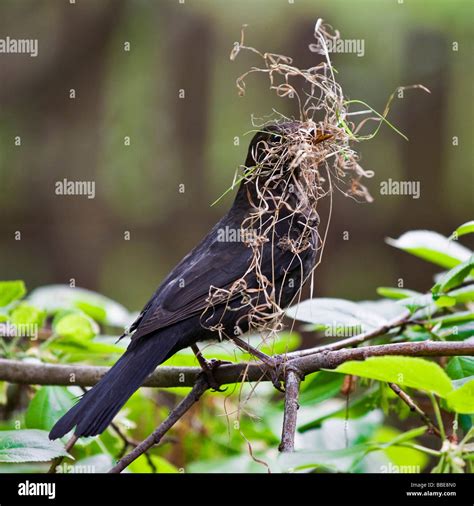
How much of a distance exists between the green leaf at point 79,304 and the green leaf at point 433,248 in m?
1.15

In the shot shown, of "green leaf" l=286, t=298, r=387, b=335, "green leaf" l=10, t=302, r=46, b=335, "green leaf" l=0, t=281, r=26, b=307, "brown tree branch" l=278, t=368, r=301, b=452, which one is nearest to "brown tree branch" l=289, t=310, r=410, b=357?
"green leaf" l=286, t=298, r=387, b=335

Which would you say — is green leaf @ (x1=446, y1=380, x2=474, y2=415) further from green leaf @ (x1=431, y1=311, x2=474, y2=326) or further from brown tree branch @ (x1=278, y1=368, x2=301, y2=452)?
green leaf @ (x1=431, y1=311, x2=474, y2=326)

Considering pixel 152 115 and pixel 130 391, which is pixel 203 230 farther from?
pixel 130 391

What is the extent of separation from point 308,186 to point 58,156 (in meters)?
5.23

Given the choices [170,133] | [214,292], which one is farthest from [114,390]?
[170,133]

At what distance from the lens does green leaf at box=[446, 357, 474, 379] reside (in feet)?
6.92

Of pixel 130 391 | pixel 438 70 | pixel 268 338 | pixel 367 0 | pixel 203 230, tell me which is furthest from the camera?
pixel 203 230

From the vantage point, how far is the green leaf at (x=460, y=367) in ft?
6.92

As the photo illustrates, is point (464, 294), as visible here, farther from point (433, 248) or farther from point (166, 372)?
point (166, 372)

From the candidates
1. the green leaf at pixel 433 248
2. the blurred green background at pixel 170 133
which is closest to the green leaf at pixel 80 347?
the green leaf at pixel 433 248

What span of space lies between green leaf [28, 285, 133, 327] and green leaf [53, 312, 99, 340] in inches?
6.1

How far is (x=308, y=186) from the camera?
8.96ft

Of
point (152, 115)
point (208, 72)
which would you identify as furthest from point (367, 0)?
Result: point (152, 115)

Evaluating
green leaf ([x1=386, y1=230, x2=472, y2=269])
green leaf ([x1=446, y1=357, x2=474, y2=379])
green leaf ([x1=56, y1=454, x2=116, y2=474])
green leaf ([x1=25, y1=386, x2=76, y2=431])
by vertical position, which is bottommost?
green leaf ([x1=56, y1=454, x2=116, y2=474])
